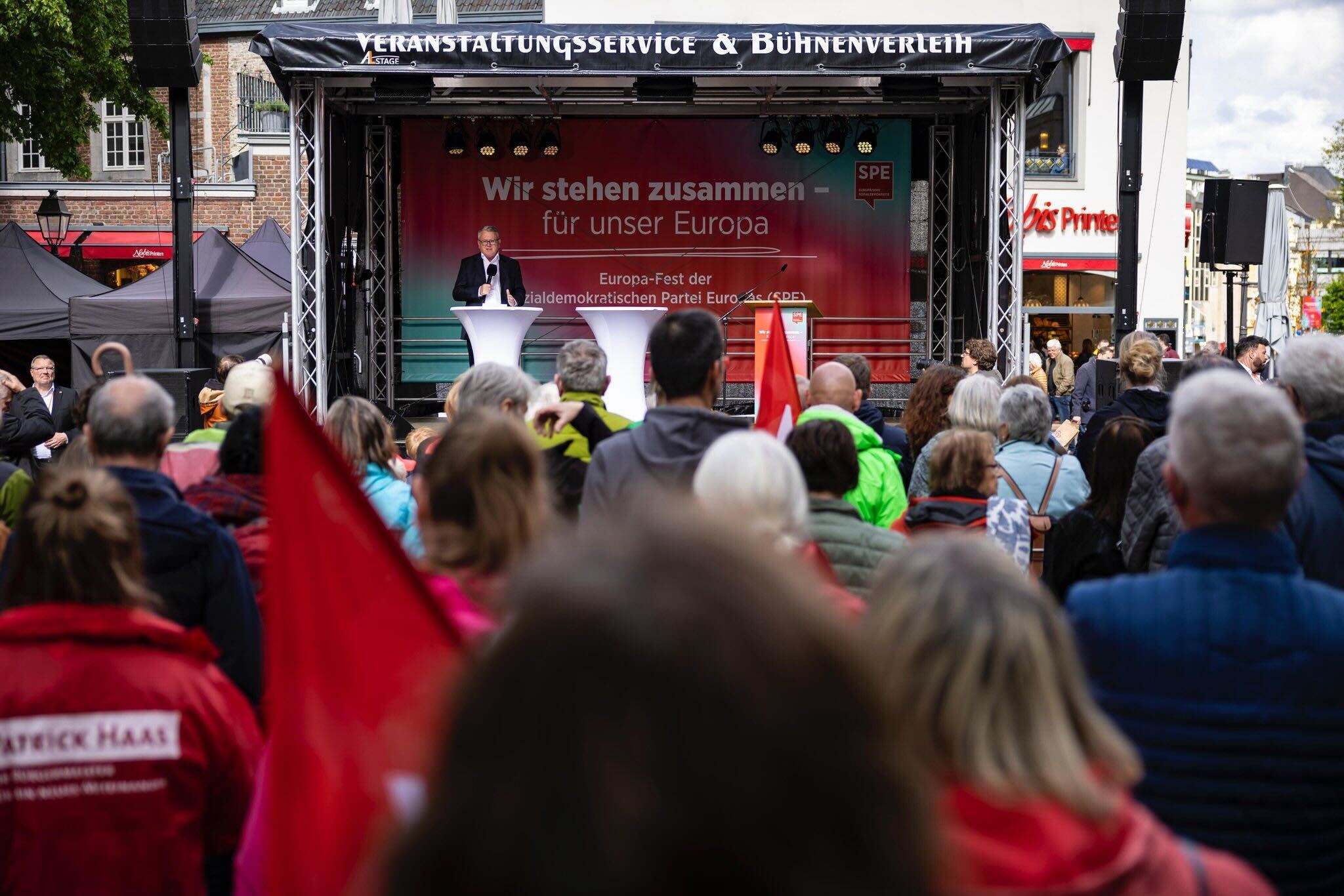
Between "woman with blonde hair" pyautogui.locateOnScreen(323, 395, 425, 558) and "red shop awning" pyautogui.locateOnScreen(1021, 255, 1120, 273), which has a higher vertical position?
"red shop awning" pyautogui.locateOnScreen(1021, 255, 1120, 273)

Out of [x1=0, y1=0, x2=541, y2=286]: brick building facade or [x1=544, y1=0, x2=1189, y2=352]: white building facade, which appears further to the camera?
[x1=0, y1=0, x2=541, y2=286]: brick building facade

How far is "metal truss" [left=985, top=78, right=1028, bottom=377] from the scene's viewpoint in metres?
11.9

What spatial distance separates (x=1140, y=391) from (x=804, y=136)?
8.90 m

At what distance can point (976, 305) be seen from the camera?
1338 centimetres

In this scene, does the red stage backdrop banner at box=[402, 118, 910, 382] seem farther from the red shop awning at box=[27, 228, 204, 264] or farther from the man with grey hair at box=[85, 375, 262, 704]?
the red shop awning at box=[27, 228, 204, 264]

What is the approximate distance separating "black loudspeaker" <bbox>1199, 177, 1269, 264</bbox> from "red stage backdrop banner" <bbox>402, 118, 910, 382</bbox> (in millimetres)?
3144

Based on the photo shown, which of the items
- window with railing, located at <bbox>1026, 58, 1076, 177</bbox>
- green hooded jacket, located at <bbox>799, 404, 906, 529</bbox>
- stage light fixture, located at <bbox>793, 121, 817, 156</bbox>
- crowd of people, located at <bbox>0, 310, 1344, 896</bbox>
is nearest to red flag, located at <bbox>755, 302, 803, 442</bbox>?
green hooded jacket, located at <bbox>799, 404, 906, 529</bbox>

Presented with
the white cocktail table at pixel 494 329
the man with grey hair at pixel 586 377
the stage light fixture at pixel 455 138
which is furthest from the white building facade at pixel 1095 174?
the man with grey hair at pixel 586 377

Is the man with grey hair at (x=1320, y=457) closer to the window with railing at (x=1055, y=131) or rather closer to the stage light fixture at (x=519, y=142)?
the stage light fixture at (x=519, y=142)

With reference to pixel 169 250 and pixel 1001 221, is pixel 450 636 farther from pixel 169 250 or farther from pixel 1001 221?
pixel 169 250

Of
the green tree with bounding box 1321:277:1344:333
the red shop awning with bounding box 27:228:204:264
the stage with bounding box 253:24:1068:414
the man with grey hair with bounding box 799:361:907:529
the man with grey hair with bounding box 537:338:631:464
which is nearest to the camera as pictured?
the man with grey hair with bounding box 537:338:631:464

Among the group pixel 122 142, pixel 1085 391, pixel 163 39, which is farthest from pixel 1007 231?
pixel 122 142

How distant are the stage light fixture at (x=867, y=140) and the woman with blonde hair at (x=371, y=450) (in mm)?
10697

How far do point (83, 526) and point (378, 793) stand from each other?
4.38 ft
